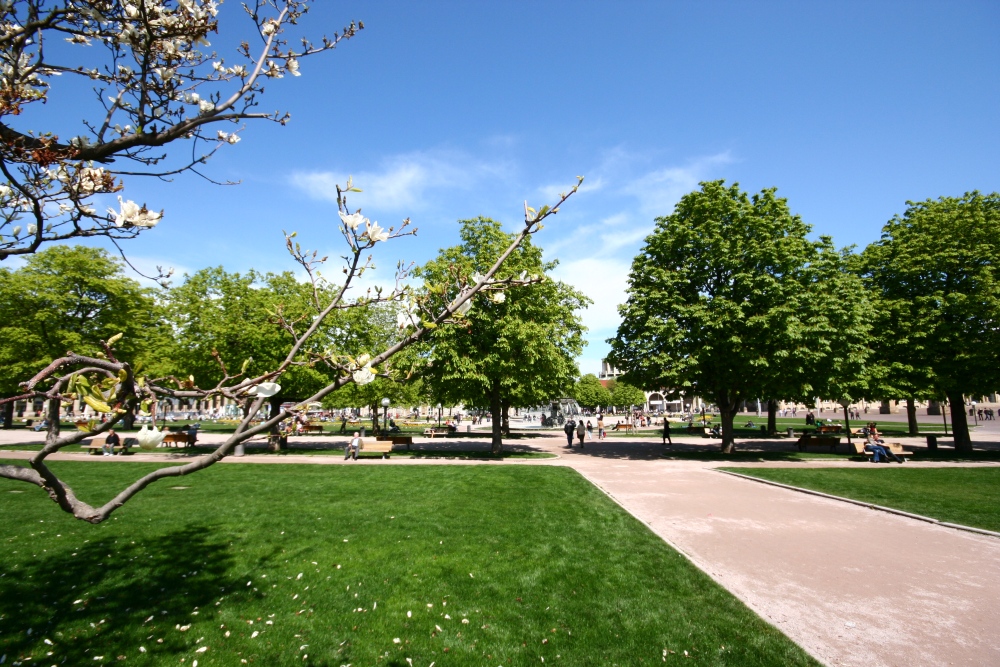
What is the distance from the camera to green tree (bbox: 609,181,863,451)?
22281mm

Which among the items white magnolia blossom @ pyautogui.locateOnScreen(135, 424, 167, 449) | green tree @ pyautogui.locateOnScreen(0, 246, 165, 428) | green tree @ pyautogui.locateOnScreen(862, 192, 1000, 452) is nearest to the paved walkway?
white magnolia blossom @ pyautogui.locateOnScreen(135, 424, 167, 449)

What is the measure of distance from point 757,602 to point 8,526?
1328 cm

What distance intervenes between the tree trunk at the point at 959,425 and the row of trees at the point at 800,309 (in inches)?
2.5

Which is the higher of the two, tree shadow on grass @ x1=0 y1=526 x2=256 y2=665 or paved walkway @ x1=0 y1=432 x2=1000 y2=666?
tree shadow on grass @ x1=0 y1=526 x2=256 y2=665

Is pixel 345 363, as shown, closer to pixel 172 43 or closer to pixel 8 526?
pixel 172 43

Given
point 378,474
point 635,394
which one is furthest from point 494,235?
point 635,394

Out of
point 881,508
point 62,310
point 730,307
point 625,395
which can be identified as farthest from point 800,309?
point 625,395

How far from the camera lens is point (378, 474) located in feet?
59.3

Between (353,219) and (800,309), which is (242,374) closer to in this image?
(353,219)

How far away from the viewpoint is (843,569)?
849 centimetres

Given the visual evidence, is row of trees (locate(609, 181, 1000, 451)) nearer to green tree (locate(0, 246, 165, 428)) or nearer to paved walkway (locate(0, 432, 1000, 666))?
paved walkway (locate(0, 432, 1000, 666))

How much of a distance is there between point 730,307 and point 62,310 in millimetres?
34649

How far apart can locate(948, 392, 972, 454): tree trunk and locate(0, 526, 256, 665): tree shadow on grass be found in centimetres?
3369

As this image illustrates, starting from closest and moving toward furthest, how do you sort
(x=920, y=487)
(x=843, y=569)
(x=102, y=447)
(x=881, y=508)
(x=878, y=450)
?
(x=843, y=569)
(x=881, y=508)
(x=920, y=487)
(x=878, y=450)
(x=102, y=447)
